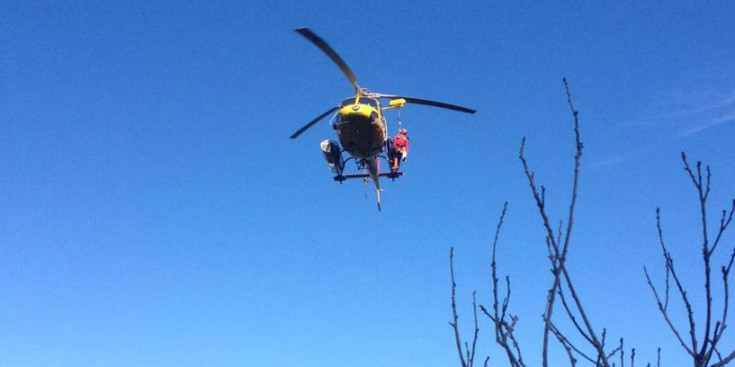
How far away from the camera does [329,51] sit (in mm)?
15375

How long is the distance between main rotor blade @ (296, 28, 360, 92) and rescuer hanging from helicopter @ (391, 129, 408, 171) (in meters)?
1.91

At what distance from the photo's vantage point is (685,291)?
310cm

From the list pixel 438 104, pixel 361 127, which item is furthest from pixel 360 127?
pixel 438 104

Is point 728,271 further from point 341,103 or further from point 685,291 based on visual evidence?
point 341,103

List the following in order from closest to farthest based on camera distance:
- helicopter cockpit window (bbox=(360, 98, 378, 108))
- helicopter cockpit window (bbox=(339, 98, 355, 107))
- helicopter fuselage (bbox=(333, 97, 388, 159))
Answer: helicopter fuselage (bbox=(333, 97, 388, 159)) < helicopter cockpit window (bbox=(339, 98, 355, 107)) < helicopter cockpit window (bbox=(360, 98, 378, 108))

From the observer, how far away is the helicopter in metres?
15.7

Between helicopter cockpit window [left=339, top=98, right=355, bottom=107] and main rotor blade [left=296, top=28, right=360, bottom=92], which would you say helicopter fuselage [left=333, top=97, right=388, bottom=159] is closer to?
helicopter cockpit window [left=339, top=98, right=355, bottom=107]

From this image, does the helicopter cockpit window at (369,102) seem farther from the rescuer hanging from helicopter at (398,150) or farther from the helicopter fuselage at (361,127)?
the rescuer hanging from helicopter at (398,150)

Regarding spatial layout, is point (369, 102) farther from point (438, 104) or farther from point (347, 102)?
point (438, 104)

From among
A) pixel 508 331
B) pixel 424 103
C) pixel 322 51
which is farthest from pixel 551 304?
pixel 424 103

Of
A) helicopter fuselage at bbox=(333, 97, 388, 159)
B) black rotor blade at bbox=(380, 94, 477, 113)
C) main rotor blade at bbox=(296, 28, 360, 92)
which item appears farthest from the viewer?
black rotor blade at bbox=(380, 94, 477, 113)

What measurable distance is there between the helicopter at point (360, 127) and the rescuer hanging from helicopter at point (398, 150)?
0.13 meters

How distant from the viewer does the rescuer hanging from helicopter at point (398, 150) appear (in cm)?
1711

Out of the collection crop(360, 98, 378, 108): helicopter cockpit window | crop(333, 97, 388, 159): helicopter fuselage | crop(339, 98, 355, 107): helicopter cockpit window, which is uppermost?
crop(360, 98, 378, 108): helicopter cockpit window
